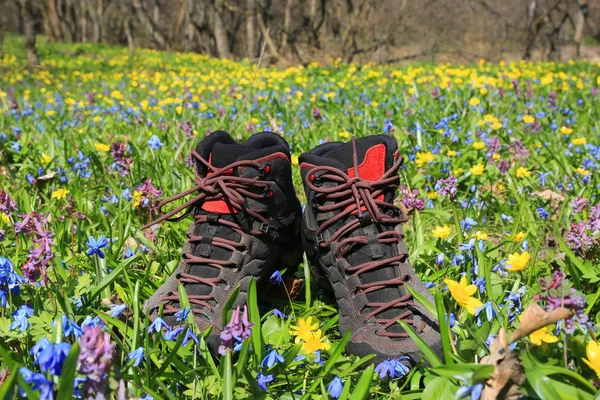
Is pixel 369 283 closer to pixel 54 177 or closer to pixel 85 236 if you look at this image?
pixel 85 236

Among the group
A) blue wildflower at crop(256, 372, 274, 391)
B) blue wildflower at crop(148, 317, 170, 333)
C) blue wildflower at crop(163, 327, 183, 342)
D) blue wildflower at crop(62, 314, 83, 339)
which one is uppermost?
blue wildflower at crop(62, 314, 83, 339)

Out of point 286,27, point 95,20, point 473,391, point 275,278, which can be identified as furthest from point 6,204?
→ point 95,20

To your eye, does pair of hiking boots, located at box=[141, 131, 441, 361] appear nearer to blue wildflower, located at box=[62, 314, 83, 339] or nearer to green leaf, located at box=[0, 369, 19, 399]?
blue wildflower, located at box=[62, 314, 83, 339]

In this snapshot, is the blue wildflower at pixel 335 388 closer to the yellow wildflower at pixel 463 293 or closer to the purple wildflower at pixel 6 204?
the yellow wildflower at pixel 463 293

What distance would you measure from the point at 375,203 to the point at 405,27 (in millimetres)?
10570

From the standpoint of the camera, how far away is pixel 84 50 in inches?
736

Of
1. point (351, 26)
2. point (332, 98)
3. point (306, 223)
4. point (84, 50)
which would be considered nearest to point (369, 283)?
point (306, 223)

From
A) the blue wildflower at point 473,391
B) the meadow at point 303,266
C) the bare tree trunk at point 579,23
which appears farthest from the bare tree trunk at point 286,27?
the blue wildflower at point 473,391

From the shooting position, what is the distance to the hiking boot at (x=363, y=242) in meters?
1.50

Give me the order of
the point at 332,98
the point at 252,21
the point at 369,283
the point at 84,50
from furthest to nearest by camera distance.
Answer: the point at 84,50 < the point at 252,21 < the point at 332,98 < the point at 369,283

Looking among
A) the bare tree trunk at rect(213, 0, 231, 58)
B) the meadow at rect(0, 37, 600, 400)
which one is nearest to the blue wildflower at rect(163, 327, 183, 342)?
the meadow at rect(0, 37, 600, 400)

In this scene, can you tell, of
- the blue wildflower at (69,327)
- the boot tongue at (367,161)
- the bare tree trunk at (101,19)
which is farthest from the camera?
Result: the bare tree trunk at (101,19)

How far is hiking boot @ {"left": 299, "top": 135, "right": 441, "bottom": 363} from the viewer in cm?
150

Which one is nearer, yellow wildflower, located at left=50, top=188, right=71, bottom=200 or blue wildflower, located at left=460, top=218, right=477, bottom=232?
blue wildflower, located at left=460, top=218, right=477, bottom=232
